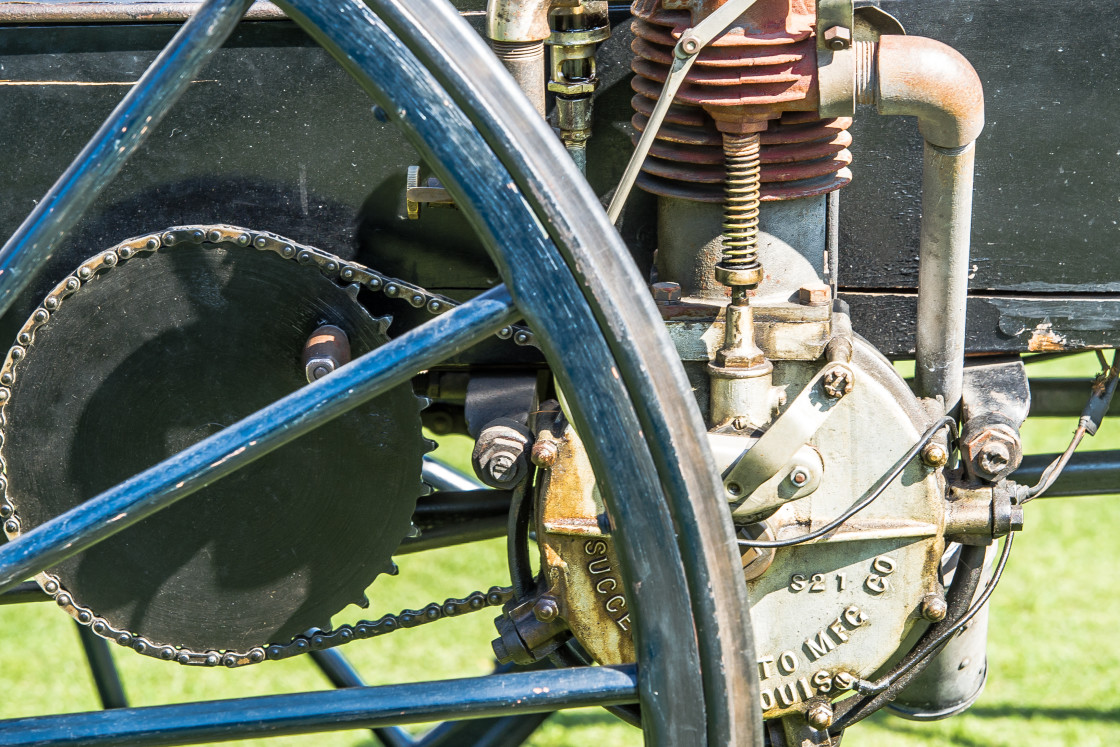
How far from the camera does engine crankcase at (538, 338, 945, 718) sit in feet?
4.01

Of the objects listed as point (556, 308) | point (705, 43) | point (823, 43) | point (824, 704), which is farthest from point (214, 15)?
point (824, 704)

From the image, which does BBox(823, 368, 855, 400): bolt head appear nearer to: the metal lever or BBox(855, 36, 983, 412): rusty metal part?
BBox(855, 36, 983, 412): rusty metal part

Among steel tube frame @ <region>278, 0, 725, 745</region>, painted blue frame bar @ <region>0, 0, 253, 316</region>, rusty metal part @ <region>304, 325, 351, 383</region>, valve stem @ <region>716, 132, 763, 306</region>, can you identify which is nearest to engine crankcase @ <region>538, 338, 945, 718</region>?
valve stem @ <region>716, 132, 763, 306</region>

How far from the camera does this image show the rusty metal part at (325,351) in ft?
4.00

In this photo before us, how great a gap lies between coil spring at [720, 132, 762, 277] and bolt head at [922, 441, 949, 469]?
10.5 inches

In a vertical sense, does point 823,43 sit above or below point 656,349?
above

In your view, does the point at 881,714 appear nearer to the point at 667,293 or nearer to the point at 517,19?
the point at 667,293

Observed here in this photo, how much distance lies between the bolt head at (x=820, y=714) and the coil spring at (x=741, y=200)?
0.51 m

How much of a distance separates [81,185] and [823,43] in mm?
646

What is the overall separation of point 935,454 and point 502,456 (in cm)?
45

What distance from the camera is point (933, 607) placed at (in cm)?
126

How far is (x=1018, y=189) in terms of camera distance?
1.30m

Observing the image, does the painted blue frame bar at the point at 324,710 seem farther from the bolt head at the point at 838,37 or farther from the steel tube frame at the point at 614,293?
the bolt head at the point at 838,37

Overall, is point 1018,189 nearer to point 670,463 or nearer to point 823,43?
point 823,43
